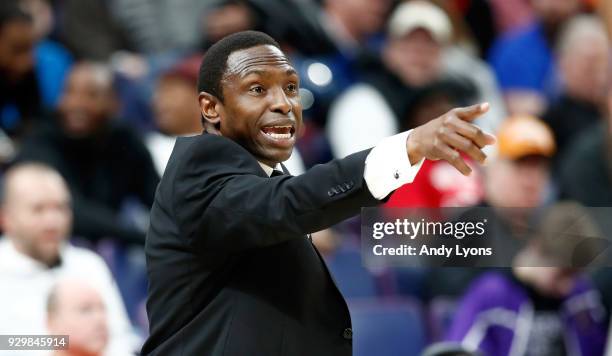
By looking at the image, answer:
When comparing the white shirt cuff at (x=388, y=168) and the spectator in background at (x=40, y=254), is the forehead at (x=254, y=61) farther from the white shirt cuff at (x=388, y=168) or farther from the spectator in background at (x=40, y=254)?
the spectator in background at (x=40, y=254)

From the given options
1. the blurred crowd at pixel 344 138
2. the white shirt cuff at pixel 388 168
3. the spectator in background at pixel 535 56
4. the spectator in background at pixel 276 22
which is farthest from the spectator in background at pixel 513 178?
the white shirt cuff at pixel 388 168

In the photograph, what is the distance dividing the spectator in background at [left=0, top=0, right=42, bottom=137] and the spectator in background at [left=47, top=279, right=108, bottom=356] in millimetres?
1621

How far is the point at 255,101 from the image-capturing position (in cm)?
267

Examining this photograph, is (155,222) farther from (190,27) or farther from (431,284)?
(190,27)

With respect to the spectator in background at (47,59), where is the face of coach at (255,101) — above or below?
below

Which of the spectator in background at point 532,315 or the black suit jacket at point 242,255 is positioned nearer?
the black suit jacket at point 242,255

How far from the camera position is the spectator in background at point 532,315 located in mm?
4613

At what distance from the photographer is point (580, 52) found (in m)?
6.32

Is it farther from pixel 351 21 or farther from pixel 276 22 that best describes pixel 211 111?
A: pixel 351 21

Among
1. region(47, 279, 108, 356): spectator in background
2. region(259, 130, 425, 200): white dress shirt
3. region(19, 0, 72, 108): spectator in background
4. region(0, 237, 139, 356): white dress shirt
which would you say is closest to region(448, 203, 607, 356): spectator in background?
region(0, 237, 139, 356): white dress shirt

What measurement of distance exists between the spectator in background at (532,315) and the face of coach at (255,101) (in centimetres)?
202

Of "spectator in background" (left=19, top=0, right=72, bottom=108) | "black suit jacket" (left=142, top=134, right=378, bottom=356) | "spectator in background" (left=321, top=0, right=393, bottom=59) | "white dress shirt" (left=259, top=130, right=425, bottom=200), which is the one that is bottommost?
"black suit jacket" (left=142, top=134, right=378, bottom=356)

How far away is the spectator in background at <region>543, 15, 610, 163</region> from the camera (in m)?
6.06

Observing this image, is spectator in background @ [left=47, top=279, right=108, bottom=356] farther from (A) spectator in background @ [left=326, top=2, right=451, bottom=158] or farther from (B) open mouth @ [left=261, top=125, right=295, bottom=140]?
(A) spectator in background @ [left=326, top=2, right=451, bottom=158]
